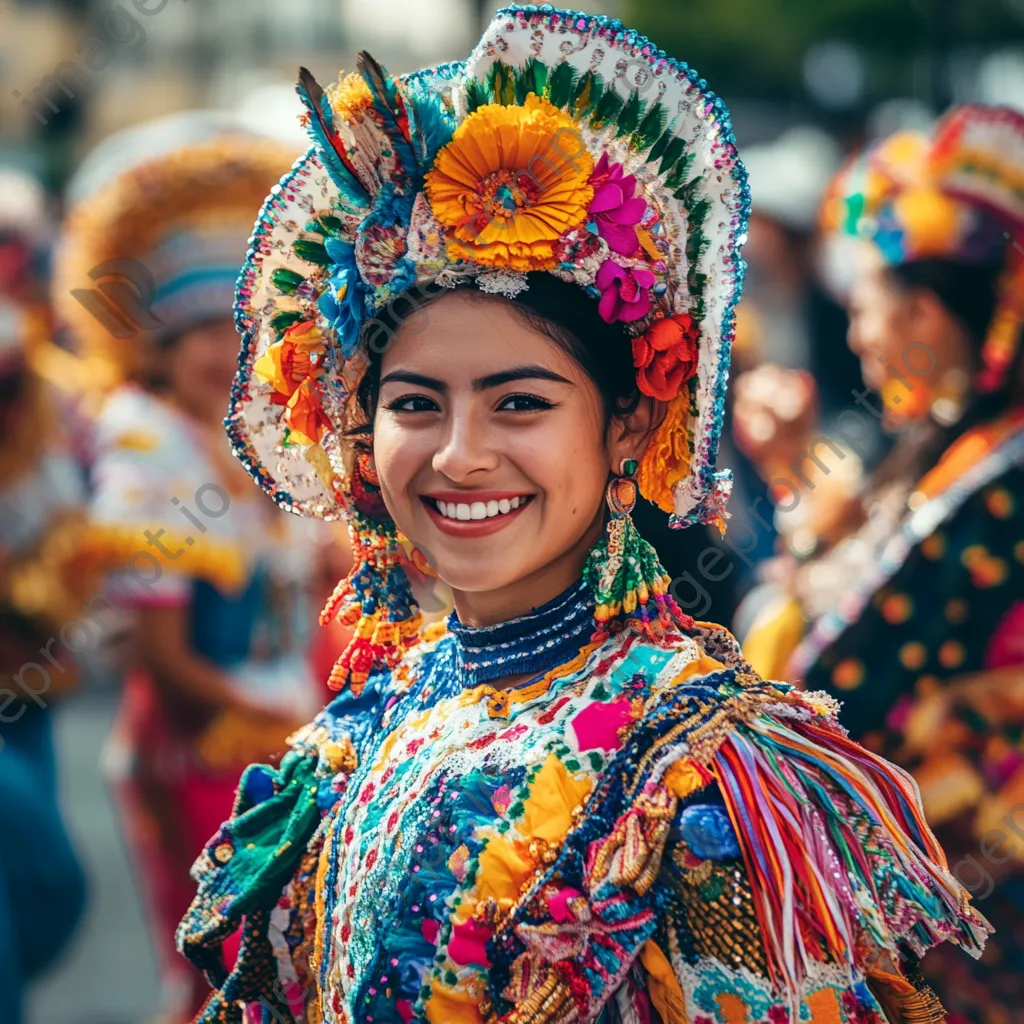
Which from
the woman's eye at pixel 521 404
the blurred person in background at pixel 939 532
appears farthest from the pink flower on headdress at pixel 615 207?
the blurred person in background at pixel 939 532

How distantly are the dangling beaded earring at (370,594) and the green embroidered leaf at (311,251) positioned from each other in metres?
0.30

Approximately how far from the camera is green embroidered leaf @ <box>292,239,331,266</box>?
2.26 meters

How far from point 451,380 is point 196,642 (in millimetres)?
3254

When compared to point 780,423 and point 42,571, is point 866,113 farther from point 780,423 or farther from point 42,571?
point 42,571

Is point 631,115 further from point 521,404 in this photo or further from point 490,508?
point 490,508

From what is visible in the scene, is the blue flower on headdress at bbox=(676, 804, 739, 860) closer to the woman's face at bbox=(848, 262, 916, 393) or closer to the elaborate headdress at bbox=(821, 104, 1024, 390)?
the elaborate headdress at bbox=(821, 104, 1024, 390)

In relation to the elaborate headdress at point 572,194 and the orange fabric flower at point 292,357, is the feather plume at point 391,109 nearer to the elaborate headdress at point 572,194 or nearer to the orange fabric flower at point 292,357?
the elaborate headdress at point 572,194

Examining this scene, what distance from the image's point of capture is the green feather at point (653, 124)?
207 cm

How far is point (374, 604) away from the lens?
96.0 inches

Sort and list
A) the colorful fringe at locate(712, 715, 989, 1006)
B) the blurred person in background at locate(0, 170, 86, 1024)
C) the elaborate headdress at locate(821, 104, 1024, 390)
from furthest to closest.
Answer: the elaborate headdress at locate(821, 104, 1024, 390)
the blurred person in background at locate(0, 170, 86, 1024)
the colorful fringe at locate(712, 715, 989, 1006)

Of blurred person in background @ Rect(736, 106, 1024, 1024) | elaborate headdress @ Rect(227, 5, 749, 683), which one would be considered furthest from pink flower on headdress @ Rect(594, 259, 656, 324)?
blurred person in background @ Rect(736, 106, 1024, 1024)

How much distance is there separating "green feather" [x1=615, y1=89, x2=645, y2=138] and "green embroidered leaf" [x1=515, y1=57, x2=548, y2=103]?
0.11 meters

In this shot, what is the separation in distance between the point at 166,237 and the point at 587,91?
143 inches

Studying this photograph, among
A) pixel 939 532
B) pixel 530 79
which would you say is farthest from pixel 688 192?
pixel 939 532
